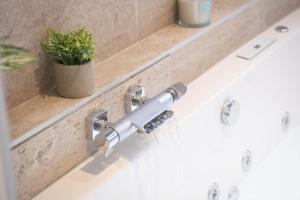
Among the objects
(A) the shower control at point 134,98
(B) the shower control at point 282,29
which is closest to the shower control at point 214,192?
(A) the shower control at point 134,98

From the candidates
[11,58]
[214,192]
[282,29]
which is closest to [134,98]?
[214,192]

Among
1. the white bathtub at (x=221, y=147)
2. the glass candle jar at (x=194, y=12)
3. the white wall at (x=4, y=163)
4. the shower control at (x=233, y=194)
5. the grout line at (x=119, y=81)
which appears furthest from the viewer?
the shower control at (x=233, y=194)

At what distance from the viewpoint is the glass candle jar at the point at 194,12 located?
4.86ft

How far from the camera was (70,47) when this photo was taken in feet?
3.46

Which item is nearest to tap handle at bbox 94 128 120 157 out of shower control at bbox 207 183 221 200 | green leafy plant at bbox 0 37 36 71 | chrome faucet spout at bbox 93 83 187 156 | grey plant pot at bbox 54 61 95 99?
chrome faucet spout at bbox 93 83 187 156

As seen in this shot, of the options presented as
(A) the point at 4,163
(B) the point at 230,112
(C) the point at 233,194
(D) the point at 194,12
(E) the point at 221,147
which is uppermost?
(A) the point at 4,163

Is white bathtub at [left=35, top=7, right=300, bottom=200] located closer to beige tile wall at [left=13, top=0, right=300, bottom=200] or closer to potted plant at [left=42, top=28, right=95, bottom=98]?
beige tile wall at [left=13, top=0, right=300, bottom=200]

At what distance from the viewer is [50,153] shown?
104cm

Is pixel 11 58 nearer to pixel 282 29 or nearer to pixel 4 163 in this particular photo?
pixel 4 163

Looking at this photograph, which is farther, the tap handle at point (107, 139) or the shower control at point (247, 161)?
the shower control at point (247, 161)

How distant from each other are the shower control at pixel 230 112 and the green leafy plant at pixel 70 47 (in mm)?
545

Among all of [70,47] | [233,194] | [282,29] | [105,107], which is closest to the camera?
[70,47]

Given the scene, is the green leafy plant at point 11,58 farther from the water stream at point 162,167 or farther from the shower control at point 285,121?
the shower control at point 285,121

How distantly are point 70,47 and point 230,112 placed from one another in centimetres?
63
